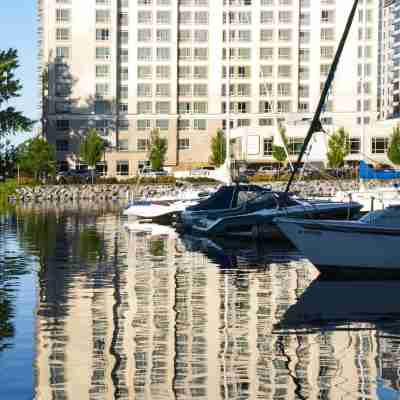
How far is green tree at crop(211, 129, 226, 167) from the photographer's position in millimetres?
147750

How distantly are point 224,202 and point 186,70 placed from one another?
376 feet

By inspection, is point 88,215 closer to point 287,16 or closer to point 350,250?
point 350,250

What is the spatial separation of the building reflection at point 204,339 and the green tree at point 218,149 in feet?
384

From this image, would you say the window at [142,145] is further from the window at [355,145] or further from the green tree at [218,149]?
the window at [355,145]

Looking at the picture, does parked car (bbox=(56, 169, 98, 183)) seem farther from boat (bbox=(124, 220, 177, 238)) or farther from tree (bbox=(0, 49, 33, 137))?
boat (bbox=(124, 220, 177, 238))

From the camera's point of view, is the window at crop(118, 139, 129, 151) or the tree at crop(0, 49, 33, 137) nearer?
the tree at crop(0, 49, 33, 137)

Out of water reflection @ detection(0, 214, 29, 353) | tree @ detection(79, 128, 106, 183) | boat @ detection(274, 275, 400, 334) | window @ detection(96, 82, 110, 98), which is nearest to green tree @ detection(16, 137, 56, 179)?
tree @ detection(79, 128, 106, 183)

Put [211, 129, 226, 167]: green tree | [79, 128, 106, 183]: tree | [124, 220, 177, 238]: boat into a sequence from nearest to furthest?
[124, 220, 177, 238]: boat, [79, 128, 106, 183]: tree, [211, 129, 226, 167]: green tree

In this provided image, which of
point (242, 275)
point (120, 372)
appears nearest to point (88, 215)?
point (242, 275)

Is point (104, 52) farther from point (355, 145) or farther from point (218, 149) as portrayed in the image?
point (355, 145)

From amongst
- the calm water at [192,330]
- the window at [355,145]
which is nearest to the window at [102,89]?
the window at [355,145]

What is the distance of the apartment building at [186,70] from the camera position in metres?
159

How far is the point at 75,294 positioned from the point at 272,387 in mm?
11368

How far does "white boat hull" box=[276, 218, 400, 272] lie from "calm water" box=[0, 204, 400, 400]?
0.75 metres
